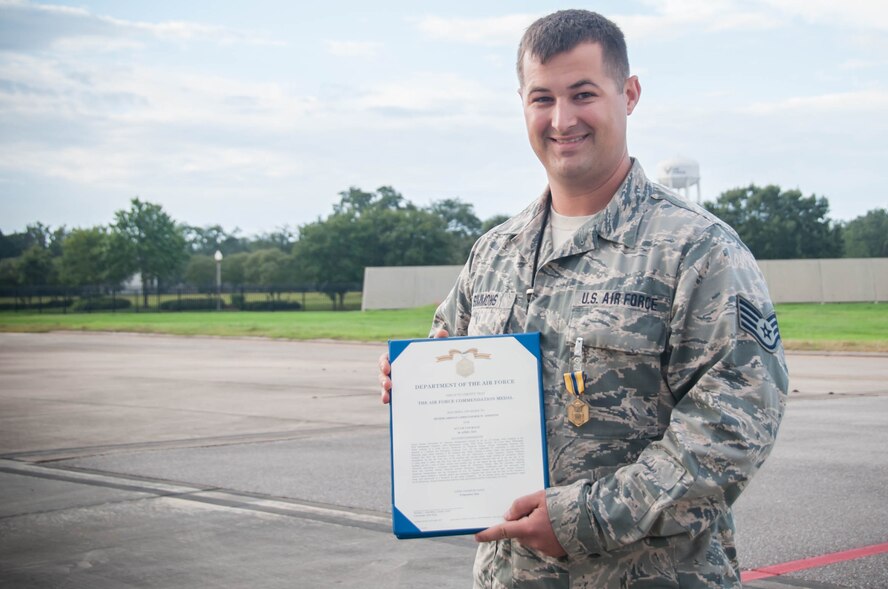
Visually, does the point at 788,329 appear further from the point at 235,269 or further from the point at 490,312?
the point at 235,269

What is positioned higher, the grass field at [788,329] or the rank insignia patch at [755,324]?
the rank insignia patch at [755,324]

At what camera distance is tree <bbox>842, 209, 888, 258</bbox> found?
6569 centimetres

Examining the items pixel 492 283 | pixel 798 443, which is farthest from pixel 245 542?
pixel 798 443

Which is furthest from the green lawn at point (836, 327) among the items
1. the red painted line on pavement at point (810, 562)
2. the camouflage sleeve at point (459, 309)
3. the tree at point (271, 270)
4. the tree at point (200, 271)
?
the tree at point (200, 271)

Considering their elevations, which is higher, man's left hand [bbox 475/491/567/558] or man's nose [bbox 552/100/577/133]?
man's nose [bbox 552/100/577/133]

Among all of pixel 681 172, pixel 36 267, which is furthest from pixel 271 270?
pixel 681 172

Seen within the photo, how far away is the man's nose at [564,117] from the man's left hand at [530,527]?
86 centimetres

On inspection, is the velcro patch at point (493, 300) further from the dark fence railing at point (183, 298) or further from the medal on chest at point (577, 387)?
the dark fence railing at point (183, 298)

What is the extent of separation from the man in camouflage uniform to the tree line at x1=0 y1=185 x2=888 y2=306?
→ 6364 cm

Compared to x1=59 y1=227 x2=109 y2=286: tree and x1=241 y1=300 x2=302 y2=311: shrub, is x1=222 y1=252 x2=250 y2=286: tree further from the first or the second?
x1=241 y1=300 x2=302 y2=311: shrub

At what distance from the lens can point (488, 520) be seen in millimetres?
2520

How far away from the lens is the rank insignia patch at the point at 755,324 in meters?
2.30

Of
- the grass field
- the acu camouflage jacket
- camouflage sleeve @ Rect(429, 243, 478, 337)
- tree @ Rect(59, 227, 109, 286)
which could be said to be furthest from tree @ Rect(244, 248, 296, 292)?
the acu camouflage jacket

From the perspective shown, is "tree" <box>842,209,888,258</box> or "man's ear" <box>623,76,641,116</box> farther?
"tree" <box>842,209,888,258</box>
